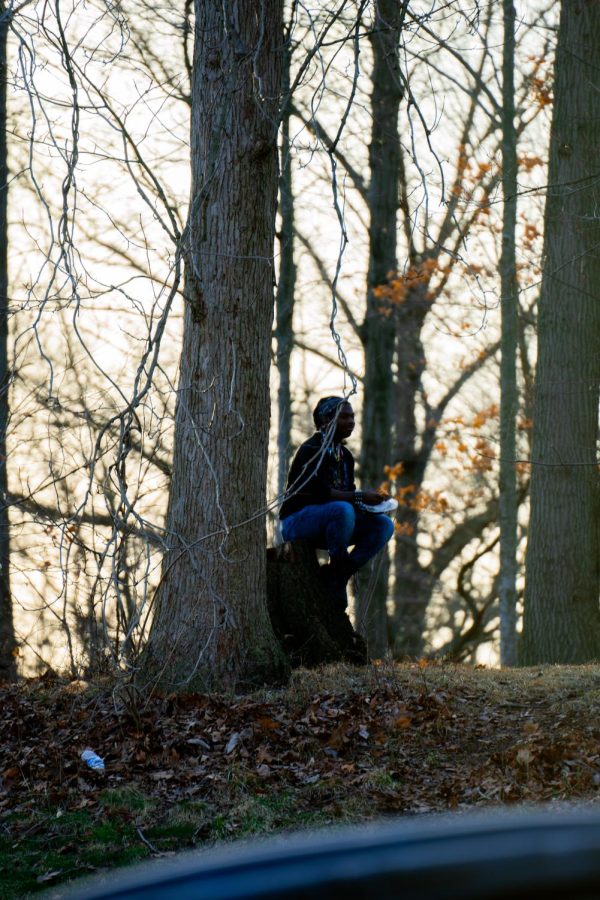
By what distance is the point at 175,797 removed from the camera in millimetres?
5809

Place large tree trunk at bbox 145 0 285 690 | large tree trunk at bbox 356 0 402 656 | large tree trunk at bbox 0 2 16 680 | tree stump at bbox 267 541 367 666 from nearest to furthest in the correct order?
large tree trunk at bbox 145 0 285 690
tree stump at bbox 267 541 367 666
large tree trunk at bbox 0 2 16 680
large tree trunk at bbox 356 0 402 656

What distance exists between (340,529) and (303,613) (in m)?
0.69

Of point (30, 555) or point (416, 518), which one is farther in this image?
point (416, 518)

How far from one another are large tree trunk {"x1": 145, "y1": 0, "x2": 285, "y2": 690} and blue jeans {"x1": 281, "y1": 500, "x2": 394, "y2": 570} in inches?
37.8

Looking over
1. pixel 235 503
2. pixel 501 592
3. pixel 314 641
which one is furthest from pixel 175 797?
pixel 501 592

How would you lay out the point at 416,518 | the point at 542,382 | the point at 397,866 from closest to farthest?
1. the point at 397,866
2. the point at 542,382
3. the point at 416,518

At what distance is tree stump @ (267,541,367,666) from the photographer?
27.3 ft

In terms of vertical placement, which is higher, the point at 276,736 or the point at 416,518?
the point at 416,518

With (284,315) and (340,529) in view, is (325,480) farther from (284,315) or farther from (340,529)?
(284,315)

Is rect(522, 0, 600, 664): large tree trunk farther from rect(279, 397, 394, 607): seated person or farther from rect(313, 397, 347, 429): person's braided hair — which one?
rect(313, 397, 347, 429): person's braided hair

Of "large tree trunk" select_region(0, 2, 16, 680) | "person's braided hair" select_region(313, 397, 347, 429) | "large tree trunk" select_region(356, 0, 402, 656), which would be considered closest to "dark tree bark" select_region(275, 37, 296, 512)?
"large tree trunk" select_region(356, 0, 402, 656)

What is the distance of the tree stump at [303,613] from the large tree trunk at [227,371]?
0.76 meters

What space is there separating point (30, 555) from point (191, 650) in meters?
9.30

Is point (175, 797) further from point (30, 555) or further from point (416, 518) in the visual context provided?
A: point (416, 518)
